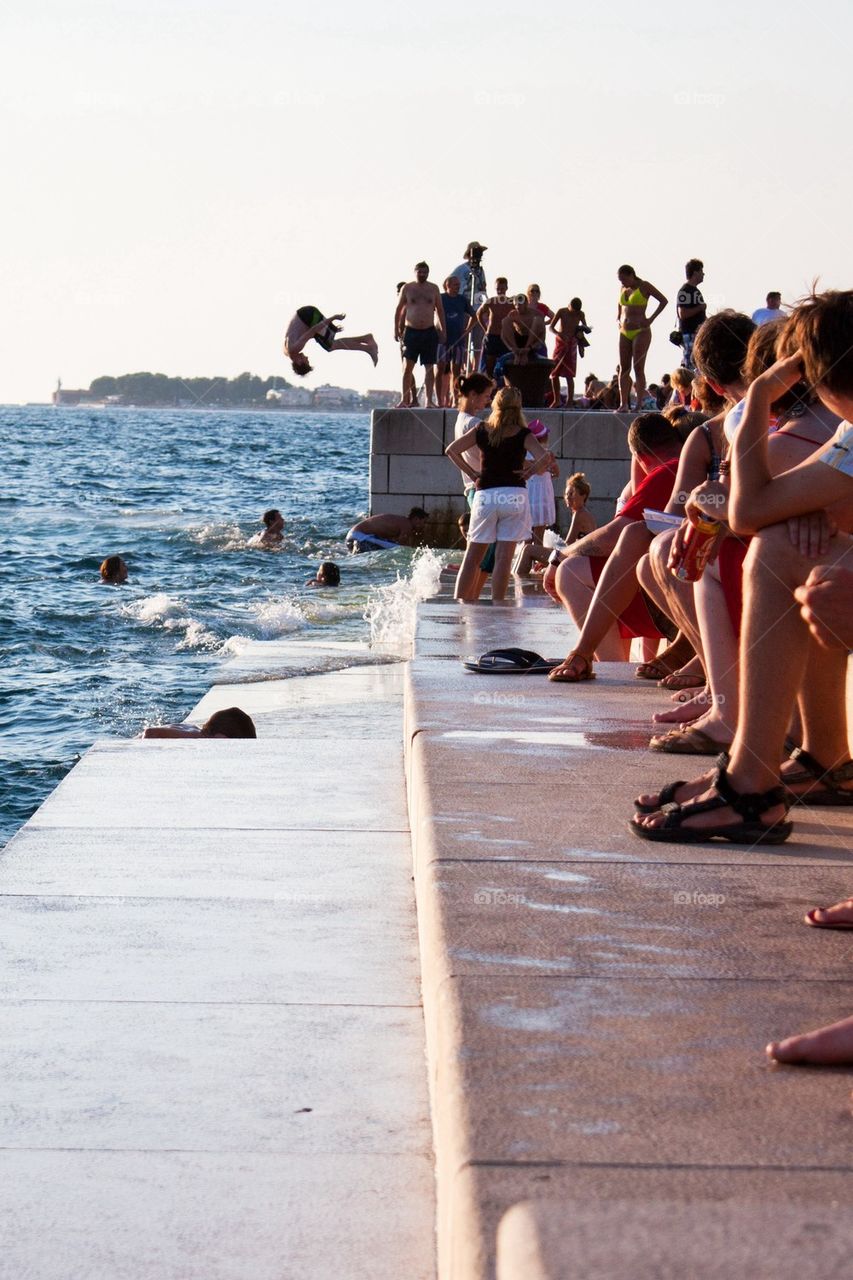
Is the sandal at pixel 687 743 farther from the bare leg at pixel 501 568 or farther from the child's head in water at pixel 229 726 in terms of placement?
the bare leg at pixel 501 568

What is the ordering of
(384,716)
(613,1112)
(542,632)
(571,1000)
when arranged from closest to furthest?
(613,1112) → (571,1000) → (384,716) → (542,632)

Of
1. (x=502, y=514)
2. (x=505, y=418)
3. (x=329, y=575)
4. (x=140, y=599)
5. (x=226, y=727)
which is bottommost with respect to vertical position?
(x=140, y=599)

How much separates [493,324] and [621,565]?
1368 cm

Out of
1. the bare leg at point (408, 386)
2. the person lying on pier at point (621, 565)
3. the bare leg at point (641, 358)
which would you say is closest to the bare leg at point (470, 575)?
the person lying on pier at point (621, 565)

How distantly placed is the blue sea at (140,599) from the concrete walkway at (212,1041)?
12.1 feet

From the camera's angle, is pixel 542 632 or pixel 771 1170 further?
pixel 542 632

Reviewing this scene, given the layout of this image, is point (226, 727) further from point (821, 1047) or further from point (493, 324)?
point (493, 324)

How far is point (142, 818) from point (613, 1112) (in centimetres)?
296

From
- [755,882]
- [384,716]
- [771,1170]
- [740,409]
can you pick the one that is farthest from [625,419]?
[771,1170]

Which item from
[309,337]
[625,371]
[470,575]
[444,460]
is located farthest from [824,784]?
[444,460]

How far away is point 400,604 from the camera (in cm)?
1553

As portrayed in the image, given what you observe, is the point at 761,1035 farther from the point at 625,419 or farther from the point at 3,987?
the point at 625,419

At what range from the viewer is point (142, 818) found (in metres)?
5.08

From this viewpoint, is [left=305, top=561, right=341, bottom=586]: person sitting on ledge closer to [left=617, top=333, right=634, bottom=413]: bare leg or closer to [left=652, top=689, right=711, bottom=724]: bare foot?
[left=617, top=333, right=634, bottom=413]: bare leg
